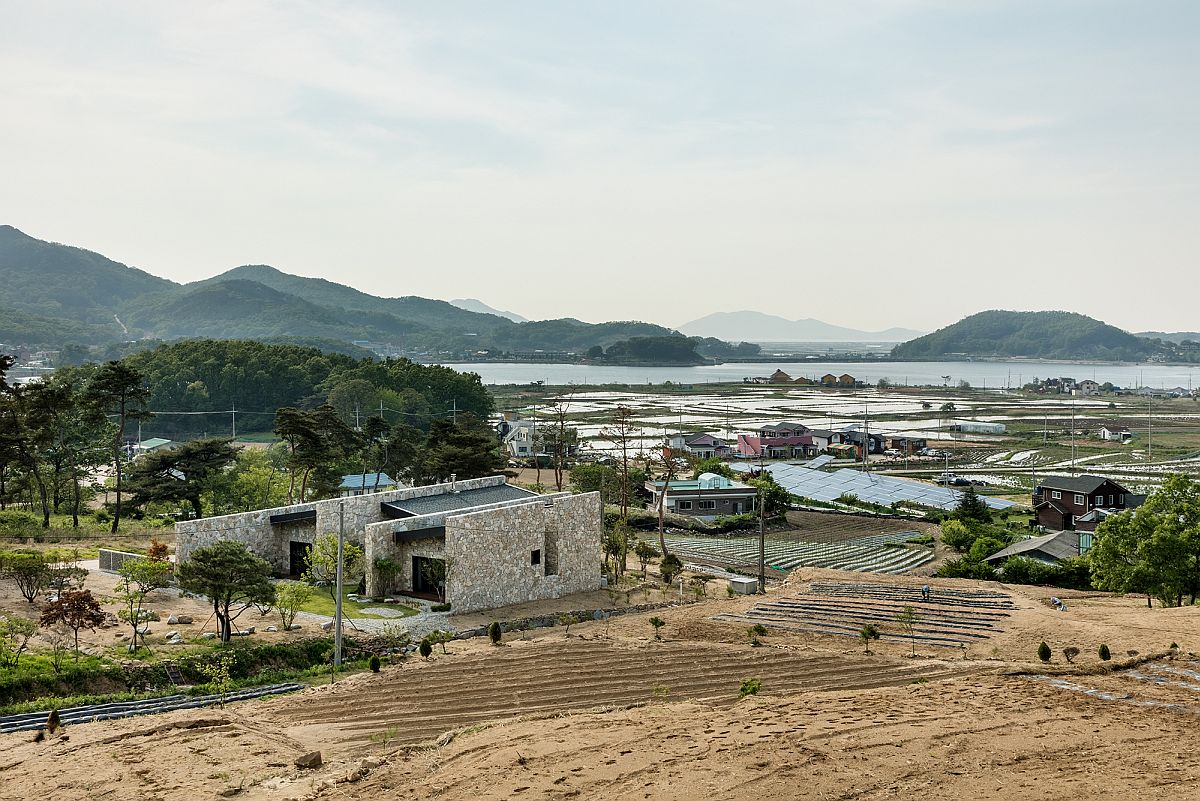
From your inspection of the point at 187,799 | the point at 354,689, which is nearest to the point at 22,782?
the point at 187,799

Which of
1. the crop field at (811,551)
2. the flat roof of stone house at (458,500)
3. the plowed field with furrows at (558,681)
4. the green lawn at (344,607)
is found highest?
the flat roof of stone house at (458,500)

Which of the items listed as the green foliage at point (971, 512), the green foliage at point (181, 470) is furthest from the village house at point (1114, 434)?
the green foliage at point (181, 470)

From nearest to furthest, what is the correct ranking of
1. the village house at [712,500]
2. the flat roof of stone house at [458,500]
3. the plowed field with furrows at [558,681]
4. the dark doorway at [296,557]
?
the plowed field with furrows at [558,681] < the dark doorway at [296,557] < the flat roof of stone house at [458,500] < the village house at [712,500]

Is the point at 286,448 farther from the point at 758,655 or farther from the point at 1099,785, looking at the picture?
the point at 1099,785

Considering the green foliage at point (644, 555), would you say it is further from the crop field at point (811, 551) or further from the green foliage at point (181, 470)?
the green foliage at point (181, 470)

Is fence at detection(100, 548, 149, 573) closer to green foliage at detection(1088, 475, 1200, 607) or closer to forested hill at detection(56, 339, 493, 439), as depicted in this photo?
green foliage at detection(1088, 475, 1200, 607)

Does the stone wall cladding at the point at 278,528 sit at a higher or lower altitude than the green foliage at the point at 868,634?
higher

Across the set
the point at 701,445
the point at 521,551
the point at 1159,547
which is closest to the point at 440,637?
the point at 521,551
